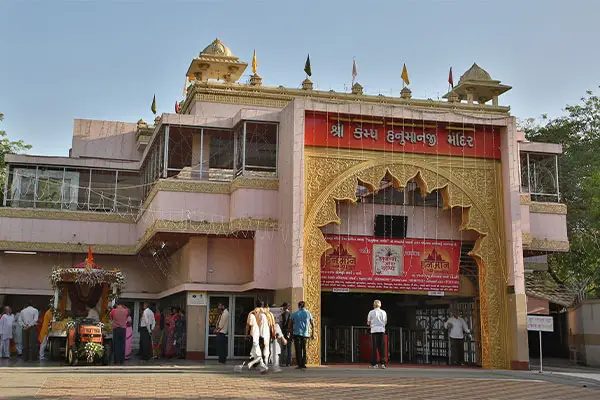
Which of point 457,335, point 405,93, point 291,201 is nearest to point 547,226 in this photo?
point 457,335

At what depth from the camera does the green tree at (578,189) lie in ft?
88.5

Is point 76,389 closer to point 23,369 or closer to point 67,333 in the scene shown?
point 23,369

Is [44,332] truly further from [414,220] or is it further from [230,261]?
[414,220]

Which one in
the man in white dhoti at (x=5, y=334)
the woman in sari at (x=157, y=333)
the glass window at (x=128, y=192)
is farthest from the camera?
the glass window at (x=128, y=192)

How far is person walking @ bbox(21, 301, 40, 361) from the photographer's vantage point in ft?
62.8

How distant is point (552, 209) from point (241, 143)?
31.2 feet

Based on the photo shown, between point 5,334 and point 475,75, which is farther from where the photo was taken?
point 475,75

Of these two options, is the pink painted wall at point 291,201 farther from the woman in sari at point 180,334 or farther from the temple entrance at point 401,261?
the woman in sari at point 180,334

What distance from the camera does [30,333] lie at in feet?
63.9

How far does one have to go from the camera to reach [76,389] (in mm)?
11039

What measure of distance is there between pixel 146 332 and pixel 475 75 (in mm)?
14892

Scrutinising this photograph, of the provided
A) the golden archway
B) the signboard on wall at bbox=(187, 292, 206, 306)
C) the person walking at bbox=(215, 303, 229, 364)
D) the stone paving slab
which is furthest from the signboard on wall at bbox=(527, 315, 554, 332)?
the signboard on wall at bbox=(187, 292, 206, 306)

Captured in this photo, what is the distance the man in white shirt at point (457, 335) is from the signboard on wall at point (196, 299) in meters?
6.58

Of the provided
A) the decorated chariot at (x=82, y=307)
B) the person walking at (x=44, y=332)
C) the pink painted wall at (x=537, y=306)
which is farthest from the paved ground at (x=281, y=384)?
the pink painted wall at (x=537, y=306)
